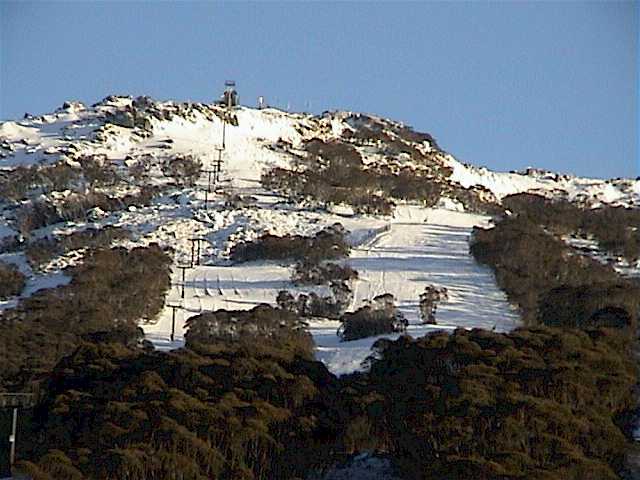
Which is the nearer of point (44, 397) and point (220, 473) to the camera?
point (220, 473)

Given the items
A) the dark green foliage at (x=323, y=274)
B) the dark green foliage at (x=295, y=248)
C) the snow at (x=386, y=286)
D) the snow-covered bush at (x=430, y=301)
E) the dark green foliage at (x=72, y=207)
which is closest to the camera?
the snow at (x=386, y=286)

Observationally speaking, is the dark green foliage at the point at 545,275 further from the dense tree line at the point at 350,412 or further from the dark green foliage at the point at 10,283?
the dark green foliage at the point at 10,283

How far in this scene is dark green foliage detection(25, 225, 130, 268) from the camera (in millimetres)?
56547

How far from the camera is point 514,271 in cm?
4441

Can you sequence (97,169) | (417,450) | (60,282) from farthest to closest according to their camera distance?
1. (97,169)
2. (60,282)
3. (417,450)

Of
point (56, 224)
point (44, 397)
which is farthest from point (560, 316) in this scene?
point (56, 224)

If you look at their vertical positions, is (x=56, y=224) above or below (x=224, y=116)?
below

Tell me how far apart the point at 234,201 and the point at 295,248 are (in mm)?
15390

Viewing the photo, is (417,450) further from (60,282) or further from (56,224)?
(56,224)

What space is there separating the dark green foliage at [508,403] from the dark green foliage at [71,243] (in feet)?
119

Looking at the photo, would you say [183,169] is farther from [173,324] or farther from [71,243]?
[173,324]

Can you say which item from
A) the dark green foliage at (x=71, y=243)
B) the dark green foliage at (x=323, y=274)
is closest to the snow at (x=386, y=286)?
the dark green foliage at (x=323, y=274)

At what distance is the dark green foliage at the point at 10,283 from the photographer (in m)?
48.0

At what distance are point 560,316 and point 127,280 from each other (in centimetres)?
1745
